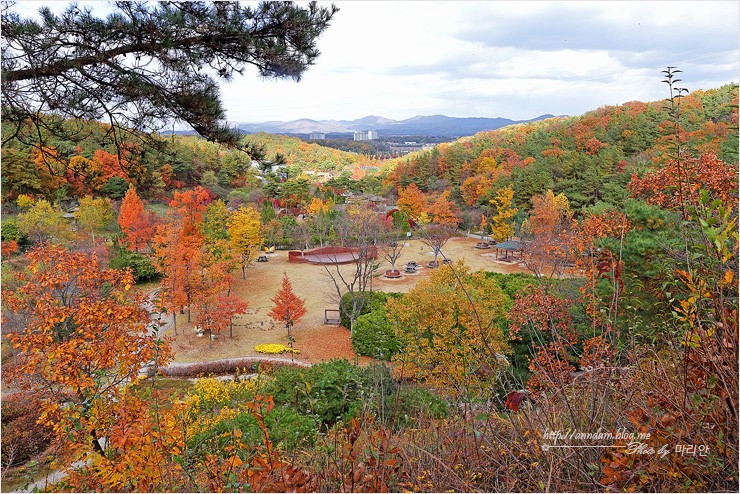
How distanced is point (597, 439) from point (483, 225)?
25.0m

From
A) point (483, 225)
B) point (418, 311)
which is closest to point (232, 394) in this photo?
point (418, 311)

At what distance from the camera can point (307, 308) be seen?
641 inches

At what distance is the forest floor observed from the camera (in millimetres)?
12719

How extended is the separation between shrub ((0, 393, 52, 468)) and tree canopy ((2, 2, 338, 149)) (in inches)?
211

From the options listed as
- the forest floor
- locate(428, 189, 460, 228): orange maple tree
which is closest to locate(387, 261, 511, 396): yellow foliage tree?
the forest floor

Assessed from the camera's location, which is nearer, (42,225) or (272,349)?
(272,349)

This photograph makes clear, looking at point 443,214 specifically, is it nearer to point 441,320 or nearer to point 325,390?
point 441,320

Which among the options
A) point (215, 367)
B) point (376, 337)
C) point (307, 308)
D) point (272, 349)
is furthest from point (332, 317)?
point (376, 337)

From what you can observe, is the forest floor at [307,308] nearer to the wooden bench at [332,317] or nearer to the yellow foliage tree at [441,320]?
the wooden bench at [332,317]

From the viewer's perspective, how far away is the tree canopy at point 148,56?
11.0 feet

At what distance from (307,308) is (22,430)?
9610mm

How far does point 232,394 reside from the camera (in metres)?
8.48

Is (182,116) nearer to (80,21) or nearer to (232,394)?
(80,21)

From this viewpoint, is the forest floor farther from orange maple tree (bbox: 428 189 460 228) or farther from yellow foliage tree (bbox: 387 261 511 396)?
orange maple tree (bbox: 428 189 460 228)
